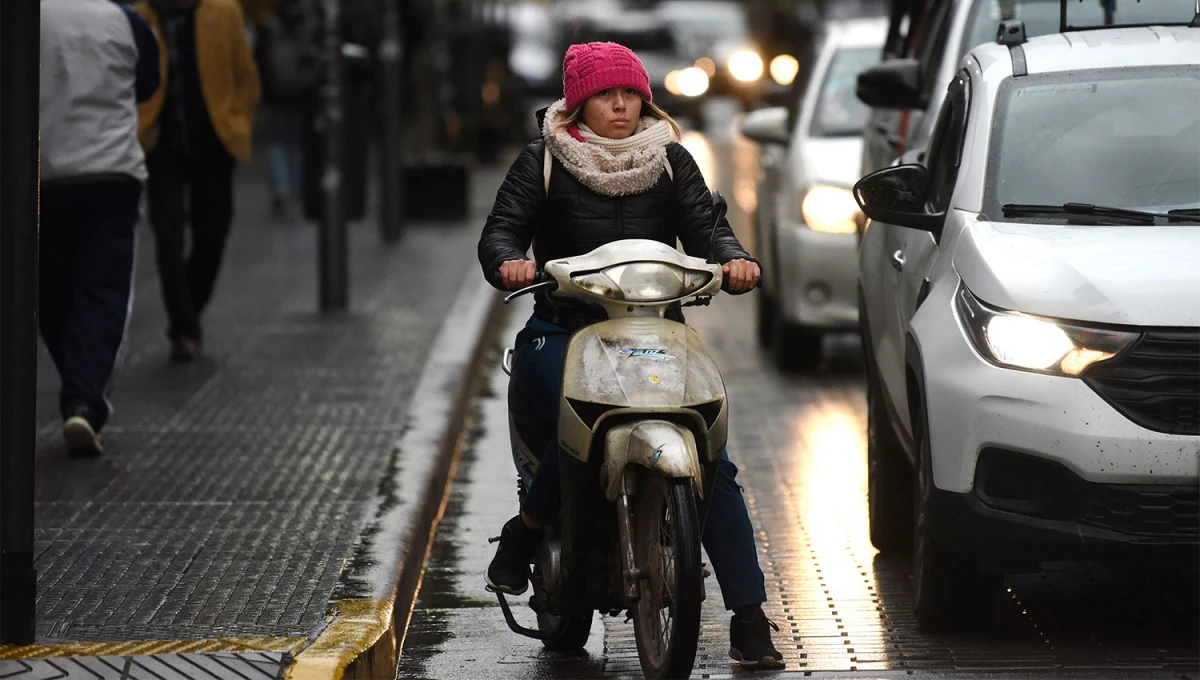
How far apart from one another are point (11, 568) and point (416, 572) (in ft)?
6.42

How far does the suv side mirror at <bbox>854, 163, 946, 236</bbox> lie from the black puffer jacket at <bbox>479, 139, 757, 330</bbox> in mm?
1031

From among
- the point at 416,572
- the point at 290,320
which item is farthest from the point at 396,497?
the point at 290,320

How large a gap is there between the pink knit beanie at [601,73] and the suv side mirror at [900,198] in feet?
4.02

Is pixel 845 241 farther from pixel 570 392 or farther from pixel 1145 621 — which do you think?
pixel 570 392

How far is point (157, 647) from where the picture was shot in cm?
546

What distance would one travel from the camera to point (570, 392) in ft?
17.8

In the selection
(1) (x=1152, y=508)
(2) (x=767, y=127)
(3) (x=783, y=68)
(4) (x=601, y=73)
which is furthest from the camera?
(3) (x=783, y=68)

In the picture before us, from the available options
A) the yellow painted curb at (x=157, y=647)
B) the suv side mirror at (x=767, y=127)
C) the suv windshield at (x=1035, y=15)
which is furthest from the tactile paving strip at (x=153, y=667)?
the suv side mirror at (x=767, y=127)

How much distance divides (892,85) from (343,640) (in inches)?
160

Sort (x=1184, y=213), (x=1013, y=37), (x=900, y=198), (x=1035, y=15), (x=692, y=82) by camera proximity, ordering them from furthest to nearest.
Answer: (x=692, y=82), (x=1035, y=15), (x=1013, y=37), (x=900, y=198), (x=1184, y=213)

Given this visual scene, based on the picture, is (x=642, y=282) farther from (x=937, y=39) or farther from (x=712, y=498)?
(x=937, y=39)

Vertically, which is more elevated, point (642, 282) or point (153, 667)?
point (642, 282)

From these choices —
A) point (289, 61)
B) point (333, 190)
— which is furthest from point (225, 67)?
point (289, 61)

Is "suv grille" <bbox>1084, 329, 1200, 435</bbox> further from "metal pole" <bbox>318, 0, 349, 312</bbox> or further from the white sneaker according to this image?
"metal pole" <bbox>318, 0, 349, 312</bbox>
